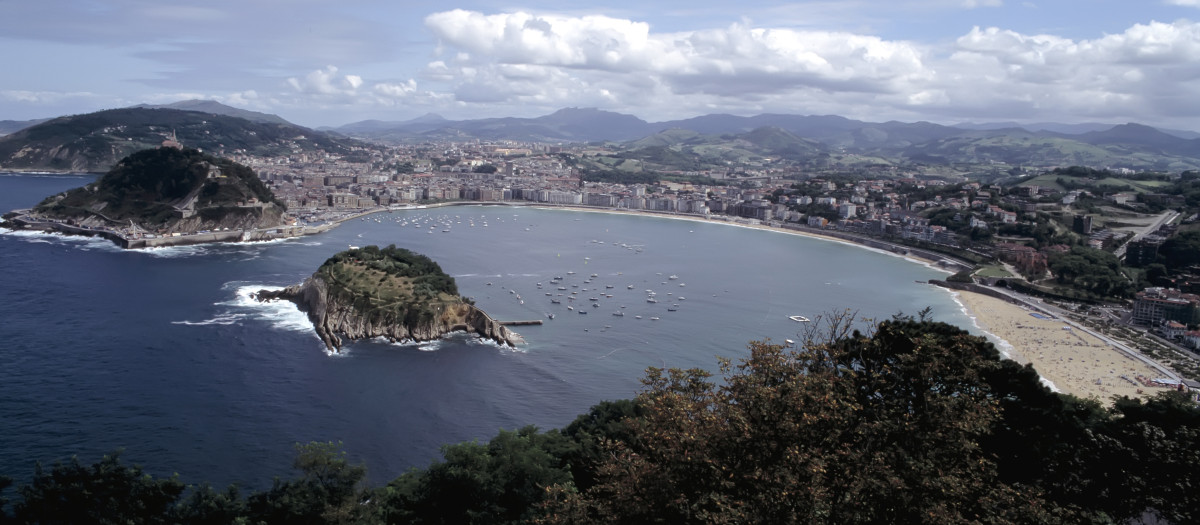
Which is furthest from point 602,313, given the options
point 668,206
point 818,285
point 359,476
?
point 668,206

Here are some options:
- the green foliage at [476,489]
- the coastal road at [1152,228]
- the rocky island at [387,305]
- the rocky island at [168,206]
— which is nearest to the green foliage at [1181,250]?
the coastal road at [1152,228]

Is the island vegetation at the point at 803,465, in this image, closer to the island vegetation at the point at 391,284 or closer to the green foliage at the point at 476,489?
the green foliage at the point at 476,489

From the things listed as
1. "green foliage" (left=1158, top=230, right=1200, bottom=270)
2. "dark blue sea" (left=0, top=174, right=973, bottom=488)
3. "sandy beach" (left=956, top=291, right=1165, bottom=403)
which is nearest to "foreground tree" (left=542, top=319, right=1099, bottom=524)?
"dark blue sea" (left=0, top=174, right=973, bottom=488)

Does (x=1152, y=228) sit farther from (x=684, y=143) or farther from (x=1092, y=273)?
(x=684, y=143)

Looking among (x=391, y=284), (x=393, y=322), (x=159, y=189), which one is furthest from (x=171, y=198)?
(x=393, y=322)

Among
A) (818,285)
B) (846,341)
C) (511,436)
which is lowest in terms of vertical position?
(818,285)

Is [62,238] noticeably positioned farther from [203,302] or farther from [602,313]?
[602,313]

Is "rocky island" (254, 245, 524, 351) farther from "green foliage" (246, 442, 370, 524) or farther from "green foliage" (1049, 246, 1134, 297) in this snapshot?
"green foliage" (1049, 246, 1134, 297)
